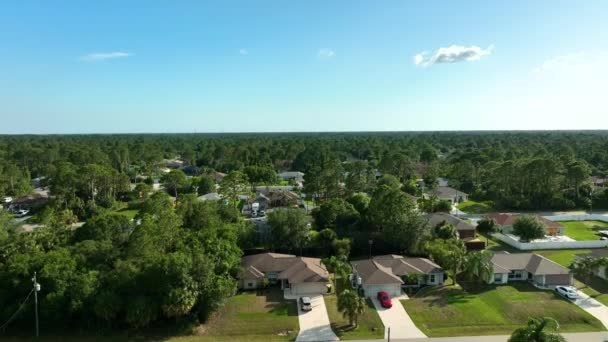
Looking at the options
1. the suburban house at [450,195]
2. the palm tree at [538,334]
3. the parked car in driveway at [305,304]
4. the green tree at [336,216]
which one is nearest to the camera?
the palm tree at [538,334]

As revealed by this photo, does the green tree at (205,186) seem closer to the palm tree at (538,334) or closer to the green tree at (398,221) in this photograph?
the green tree at (398,221)

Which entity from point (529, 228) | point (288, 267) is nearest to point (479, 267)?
point (529, 228)

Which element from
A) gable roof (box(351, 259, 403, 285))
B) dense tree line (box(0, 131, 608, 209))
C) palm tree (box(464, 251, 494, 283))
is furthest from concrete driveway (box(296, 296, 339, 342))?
dense tree line (box(0, 131, 608, 209))

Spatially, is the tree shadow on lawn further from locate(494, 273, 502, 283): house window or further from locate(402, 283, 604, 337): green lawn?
locate(494, 273, 502, 283): house window

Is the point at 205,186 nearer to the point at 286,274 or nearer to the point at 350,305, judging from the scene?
the point at 286,274

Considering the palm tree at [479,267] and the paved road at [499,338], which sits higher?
the palm tree at [479,267]

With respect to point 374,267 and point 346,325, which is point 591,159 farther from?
point 346,325

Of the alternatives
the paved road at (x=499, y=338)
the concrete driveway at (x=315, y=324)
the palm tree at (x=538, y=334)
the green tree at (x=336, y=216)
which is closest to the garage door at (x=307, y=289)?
the concrete driveway at (x=315, y=324)
